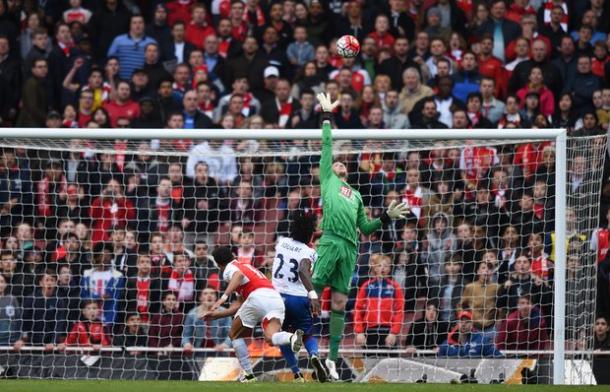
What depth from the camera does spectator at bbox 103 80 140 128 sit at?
2147 centimetres

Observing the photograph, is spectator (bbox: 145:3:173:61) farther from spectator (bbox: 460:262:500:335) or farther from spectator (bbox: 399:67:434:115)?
spectator (bbox: 460:262:500:335)

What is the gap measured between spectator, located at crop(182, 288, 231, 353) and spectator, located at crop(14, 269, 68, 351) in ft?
5.36

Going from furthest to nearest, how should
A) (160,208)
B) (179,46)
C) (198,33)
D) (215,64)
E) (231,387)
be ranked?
(198,33)
(179,46)
(215,64)
(160,208)
(231,387)

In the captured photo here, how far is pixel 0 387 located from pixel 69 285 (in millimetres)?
5085

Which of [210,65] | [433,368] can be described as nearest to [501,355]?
[433,368]

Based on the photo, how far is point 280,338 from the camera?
1528cm

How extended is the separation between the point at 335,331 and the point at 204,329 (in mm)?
3493

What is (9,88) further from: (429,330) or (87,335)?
(429,330)

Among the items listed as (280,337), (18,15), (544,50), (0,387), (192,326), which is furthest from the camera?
(18,15)

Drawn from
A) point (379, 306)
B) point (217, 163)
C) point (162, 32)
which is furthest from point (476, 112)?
point (162, 32)

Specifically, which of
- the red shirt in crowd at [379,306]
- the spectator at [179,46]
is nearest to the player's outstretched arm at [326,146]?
the red shirt in crowd at [379,306]

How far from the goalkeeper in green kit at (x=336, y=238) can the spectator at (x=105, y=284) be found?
152 inches

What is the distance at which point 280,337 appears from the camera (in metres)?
15.3

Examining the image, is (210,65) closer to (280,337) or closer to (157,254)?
(157,254)
